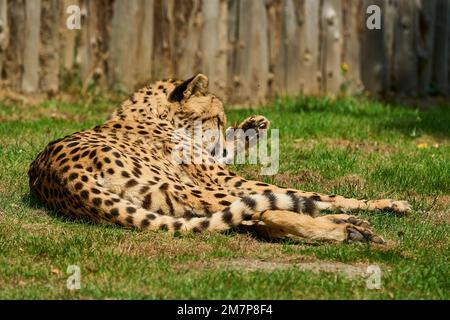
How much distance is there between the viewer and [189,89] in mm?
8133

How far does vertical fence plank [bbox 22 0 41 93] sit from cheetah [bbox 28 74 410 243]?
400 cm

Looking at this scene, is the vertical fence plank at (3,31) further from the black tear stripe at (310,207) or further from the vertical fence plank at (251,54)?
the black tear stripe at (310,207)

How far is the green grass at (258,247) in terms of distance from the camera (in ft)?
18.4

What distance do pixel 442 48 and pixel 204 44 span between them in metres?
3.11

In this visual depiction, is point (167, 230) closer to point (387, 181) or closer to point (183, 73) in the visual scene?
point (387, 181)

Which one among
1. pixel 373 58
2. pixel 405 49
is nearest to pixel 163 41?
pixel 373 58

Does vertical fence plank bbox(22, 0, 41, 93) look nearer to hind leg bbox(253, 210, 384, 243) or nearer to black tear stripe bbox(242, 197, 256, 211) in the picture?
black tear stripe bbox(242, 197, 256, 211)

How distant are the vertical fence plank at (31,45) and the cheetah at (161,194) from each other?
157 inches

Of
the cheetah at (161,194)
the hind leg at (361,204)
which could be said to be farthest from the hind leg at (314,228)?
the hind leg at (361,204)

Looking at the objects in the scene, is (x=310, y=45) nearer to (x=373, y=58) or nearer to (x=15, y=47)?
(x=373, y=58)

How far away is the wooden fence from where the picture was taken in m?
11.7

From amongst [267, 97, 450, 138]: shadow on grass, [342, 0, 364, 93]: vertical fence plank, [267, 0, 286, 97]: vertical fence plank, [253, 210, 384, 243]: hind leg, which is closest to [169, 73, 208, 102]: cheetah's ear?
[253, 210, 384, 243]: hind leg

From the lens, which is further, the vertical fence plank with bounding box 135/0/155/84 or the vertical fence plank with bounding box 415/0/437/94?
the vertical fence plank with bounding box 415/0/437/94
